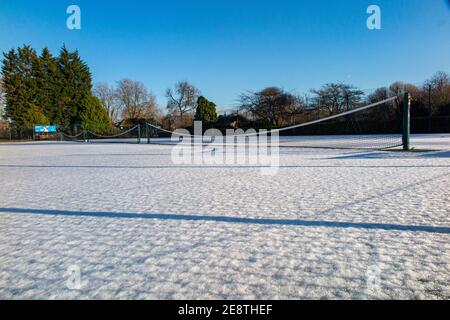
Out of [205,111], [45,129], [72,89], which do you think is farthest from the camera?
[72,89]

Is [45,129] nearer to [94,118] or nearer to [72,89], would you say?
[94,118]

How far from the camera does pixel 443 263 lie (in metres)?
2.16

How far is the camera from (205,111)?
40625 millimetres

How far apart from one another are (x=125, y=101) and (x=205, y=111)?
19397 mm

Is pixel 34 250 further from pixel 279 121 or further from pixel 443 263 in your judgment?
pixel 279 121

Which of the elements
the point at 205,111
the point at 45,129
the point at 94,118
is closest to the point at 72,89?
the point at 94,118

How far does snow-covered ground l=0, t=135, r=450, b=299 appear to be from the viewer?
1.90 metres

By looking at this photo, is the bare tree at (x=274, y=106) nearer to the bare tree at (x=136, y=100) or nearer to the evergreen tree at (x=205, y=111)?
the evergreen tree at (x=205, y=111)

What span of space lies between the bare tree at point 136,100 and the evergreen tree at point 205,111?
45.5 feet

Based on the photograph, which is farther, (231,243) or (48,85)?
(48,85)

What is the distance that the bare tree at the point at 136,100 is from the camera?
50500 mm
